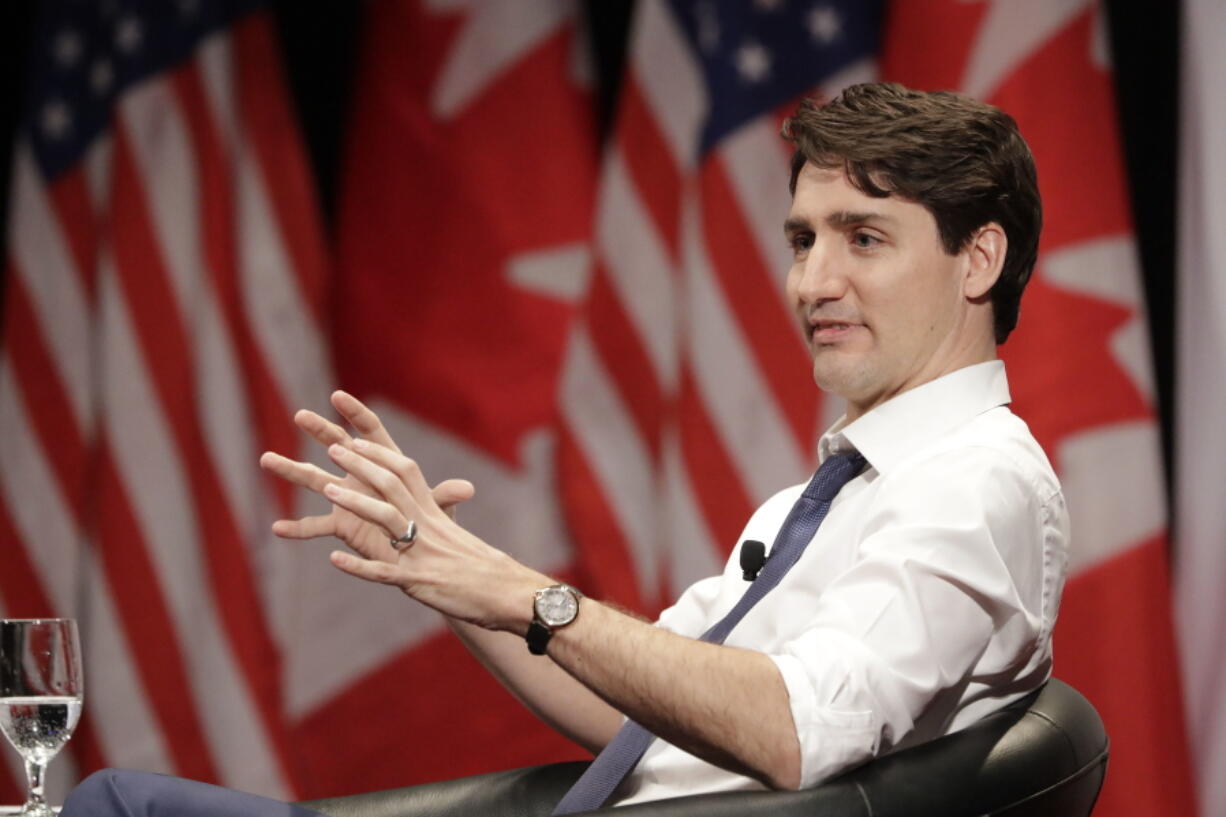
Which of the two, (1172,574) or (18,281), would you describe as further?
(18,281)

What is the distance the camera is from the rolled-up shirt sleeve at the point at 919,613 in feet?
4.29

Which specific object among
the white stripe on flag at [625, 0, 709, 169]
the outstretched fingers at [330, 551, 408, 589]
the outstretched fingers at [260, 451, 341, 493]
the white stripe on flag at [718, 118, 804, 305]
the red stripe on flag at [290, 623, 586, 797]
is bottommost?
the red stripe on flag at [290, 623, 586, 797]

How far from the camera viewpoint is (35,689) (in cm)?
147

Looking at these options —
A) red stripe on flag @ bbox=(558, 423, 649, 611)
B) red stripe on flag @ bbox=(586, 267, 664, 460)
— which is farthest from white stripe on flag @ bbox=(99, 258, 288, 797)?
red stripe on flag @ bbox=(586, 267, 664, 460)

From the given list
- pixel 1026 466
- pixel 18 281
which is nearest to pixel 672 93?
pixel 18 281

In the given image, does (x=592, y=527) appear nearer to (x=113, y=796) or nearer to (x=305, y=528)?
(x=305, y=528)

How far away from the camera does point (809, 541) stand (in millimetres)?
1607

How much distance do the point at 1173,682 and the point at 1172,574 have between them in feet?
0.79

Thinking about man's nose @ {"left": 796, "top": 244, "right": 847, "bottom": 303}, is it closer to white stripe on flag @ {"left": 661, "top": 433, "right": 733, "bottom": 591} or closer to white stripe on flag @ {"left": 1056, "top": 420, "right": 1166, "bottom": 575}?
white stripe on flag @ {"left": 1056, "top": 420, "right": 1166, "bottom": 575}

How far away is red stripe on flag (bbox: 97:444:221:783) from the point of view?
132 inches

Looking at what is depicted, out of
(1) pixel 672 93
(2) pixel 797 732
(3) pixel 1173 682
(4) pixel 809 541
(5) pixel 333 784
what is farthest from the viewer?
(5) pixel 333 784

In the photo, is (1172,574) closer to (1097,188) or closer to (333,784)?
(1097,188)

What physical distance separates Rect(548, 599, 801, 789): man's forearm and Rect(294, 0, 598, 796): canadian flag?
194cm

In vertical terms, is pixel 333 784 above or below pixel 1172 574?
below
